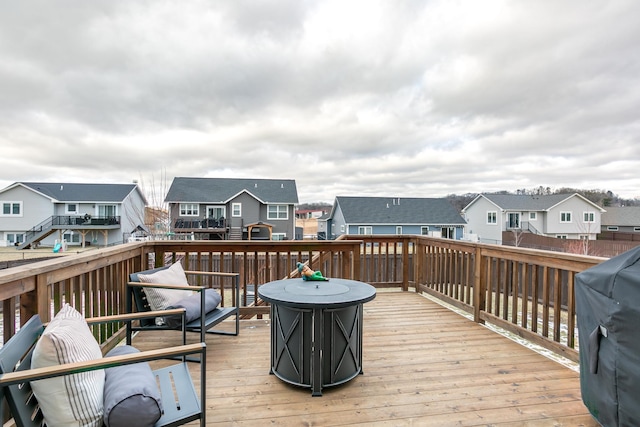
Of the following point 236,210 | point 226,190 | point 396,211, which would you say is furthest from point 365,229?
point 226,190

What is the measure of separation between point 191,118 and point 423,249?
884 centimetres

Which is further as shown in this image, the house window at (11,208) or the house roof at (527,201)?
the house roof at (527,201)

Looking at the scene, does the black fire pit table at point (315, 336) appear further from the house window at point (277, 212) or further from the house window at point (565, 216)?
the house window at point (565, 216)

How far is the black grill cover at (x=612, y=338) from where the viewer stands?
1.59 metres

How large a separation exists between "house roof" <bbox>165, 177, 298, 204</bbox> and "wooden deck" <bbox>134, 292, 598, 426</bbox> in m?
20.4

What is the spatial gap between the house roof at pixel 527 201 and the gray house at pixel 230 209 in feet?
53.9

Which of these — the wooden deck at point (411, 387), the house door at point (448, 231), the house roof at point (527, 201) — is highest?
the house roof at point (527, 201)

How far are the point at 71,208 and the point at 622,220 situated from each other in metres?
48.3

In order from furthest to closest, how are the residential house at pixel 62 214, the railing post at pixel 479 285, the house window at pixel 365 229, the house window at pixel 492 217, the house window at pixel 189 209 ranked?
the house window at pixel 492 217, the house window at pixel 365 229, the residential house at pixel 62 214, the house window at pixel 189 209, the railing post at pixel 479 285

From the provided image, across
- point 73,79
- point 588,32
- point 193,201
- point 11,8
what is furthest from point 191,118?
point 193,201

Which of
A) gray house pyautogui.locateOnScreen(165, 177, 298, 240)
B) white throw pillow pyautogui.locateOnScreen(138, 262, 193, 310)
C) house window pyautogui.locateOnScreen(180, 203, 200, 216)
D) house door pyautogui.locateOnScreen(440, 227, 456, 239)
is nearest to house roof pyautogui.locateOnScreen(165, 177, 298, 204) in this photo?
gray house pyautogui.locateOnScreen(165, 177, 298, 240)

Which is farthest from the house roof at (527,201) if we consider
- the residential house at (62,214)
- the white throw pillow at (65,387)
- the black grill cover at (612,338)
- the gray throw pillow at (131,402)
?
the white throw pillow at (65,387)

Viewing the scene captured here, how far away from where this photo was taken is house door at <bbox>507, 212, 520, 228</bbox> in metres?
25.9

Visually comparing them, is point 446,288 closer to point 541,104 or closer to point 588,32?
point 588,32
